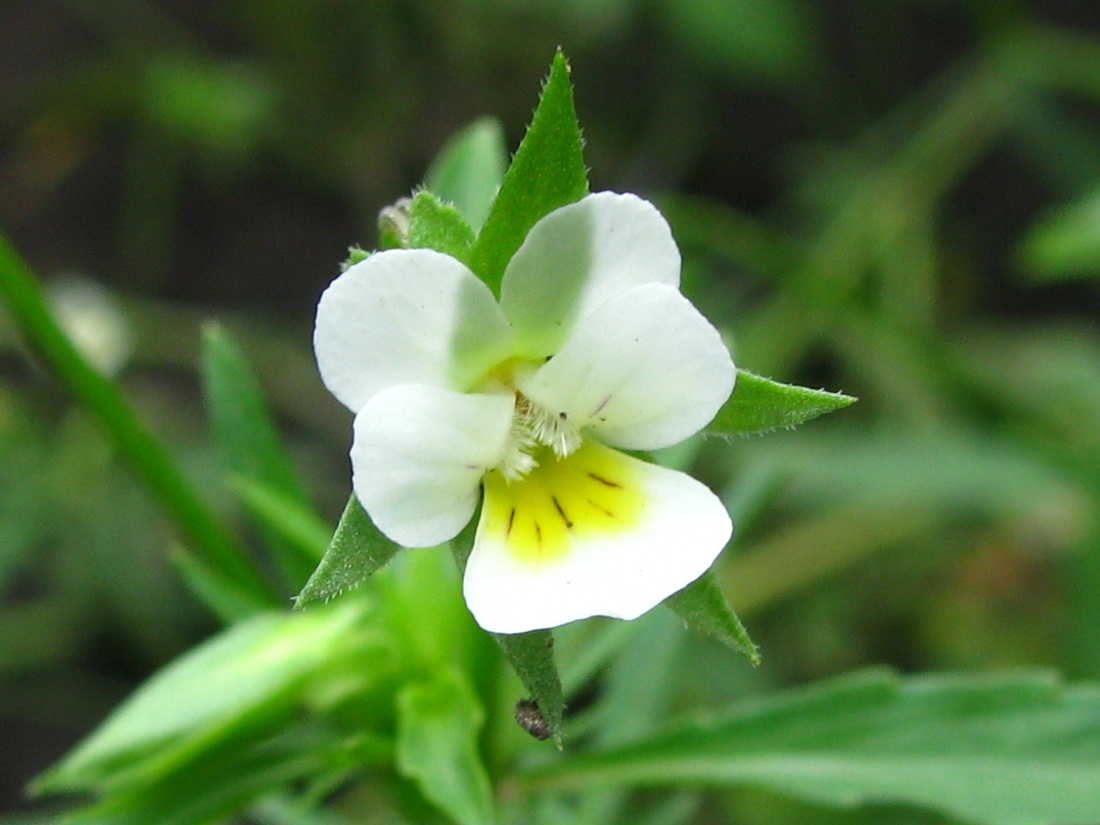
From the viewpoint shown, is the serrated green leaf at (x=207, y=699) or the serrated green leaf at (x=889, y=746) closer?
the serrated green leaf at (x=207, y=699)

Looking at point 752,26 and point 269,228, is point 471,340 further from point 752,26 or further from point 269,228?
point 269,228

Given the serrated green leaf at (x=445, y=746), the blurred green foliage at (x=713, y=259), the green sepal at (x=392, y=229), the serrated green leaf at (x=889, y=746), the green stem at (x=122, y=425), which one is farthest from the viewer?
the blurred green foliage at (x=713, y=259)

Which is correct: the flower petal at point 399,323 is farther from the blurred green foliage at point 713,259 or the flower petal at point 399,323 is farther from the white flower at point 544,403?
the blurred green foliage at point 713,259

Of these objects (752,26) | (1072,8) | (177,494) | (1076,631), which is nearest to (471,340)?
(177,494)

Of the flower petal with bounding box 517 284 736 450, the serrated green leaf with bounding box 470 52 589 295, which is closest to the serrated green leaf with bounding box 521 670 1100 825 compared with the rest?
the flower petal with bounding box 517 284 736 450

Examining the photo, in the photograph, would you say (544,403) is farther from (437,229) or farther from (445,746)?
(445,746)

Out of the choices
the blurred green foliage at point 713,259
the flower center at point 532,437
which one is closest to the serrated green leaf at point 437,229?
the flower center at point 532,437
